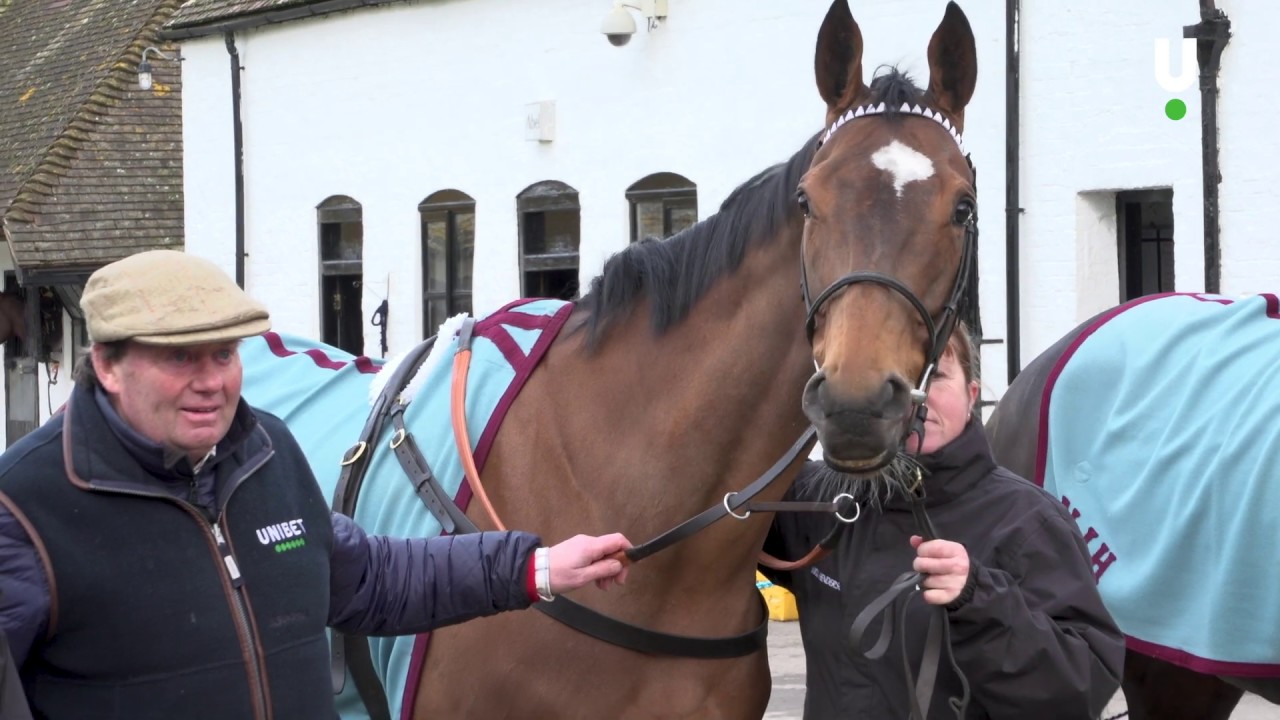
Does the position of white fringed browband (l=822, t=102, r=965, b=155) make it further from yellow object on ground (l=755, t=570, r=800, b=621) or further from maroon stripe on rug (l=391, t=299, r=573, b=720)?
yellow object on ground (l=755, t=570, r=800, b=621)

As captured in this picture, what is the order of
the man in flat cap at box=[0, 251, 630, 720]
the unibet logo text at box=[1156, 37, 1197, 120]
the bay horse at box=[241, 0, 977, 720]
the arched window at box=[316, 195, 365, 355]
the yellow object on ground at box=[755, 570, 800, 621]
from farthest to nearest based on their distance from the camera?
the arched window at box=[316, 195, 365, 355]
the yellow object on ground at box=[755, 570, 800, 621]
the unibet logo text at box=[1156, 37, 1197, 120]
the bay horse at box=[241, 0, 977, 720]
the man in flat cap at box=[0, 251, 630, 720]

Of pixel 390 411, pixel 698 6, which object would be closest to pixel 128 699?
pixel 390 411

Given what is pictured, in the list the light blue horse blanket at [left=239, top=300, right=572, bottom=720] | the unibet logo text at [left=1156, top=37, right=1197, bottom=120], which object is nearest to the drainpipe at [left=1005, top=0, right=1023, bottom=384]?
the unibet logo text at [left=1156, top=37, right=1197, bottom=120]

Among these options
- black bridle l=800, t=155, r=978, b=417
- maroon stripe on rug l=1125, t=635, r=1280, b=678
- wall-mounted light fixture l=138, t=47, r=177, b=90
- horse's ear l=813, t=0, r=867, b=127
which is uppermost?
wall-mounted light fixture l=138, t=47, r=177, b=90

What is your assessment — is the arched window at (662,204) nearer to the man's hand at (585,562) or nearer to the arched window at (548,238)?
the arched window at (548,238)

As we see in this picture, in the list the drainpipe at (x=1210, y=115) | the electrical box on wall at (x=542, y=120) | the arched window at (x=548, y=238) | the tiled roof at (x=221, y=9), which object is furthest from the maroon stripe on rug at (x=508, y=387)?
the tiled roof at (x=221, y=9)

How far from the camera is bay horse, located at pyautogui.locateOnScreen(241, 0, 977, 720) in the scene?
2.64 metres

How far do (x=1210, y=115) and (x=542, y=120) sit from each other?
523 cm

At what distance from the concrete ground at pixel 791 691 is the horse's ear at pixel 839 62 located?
400cm

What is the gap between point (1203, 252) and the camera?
25.8ft

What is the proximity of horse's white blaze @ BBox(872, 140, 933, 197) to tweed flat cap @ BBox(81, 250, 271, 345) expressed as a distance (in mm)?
1139

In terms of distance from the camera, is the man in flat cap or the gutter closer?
the man in flat cap

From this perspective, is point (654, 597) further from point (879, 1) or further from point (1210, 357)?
point (879, 1)

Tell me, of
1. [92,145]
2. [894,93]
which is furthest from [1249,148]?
[92,145]
